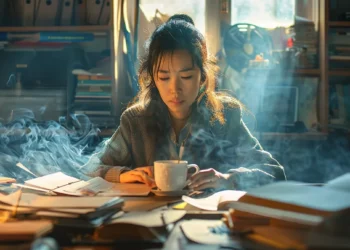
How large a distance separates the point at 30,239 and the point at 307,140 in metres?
2.48

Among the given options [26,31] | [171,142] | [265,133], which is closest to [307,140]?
[265,133]

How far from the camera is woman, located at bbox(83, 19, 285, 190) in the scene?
1714 millimetres

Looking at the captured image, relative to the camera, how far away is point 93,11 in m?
3.15

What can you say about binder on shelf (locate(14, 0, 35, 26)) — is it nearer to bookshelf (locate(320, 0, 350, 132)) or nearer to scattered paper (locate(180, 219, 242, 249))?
bookshelf (locate(320, 0, 350, 132))

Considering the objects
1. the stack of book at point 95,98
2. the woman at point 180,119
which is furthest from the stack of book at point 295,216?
the stack of book at point 95,98

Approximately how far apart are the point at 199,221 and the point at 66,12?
8.24 ft

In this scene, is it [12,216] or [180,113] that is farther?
[180,113]

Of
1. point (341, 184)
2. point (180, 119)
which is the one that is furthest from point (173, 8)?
point (341, 184)

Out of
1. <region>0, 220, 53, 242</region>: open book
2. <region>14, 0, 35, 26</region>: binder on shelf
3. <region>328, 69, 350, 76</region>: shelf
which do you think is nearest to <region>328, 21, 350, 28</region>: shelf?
<region>328, 69, 350, 76</region>: shelf

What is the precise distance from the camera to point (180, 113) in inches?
72.1

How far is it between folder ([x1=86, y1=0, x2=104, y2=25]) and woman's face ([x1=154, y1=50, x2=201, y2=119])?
1.53 metres

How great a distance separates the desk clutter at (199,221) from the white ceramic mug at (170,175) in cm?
20

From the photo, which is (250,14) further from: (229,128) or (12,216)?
(12,216)

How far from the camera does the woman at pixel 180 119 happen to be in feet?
5.62
